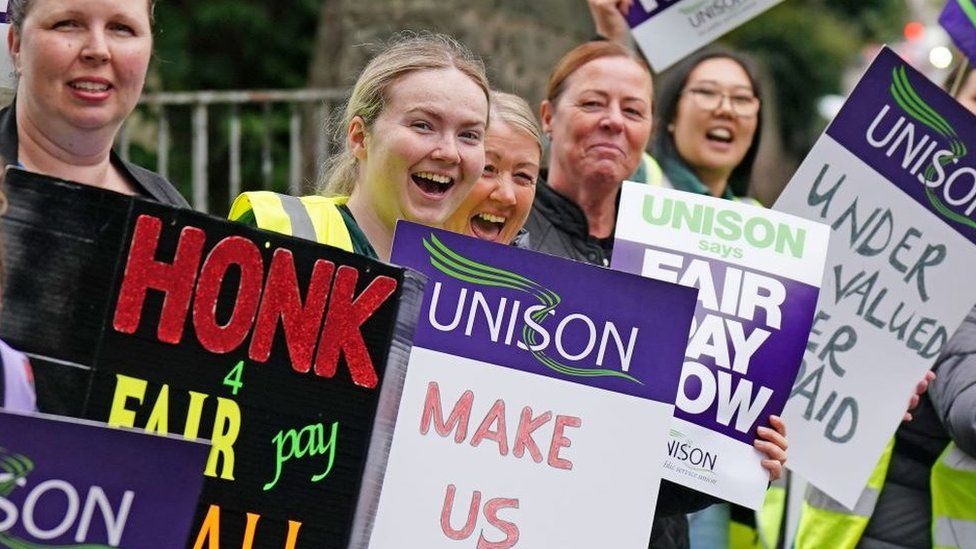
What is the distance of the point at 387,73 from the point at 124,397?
1121 millimetres

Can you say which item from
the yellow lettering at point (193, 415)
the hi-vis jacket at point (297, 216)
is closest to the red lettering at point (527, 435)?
the hi-vis jacket at point (297, 216)

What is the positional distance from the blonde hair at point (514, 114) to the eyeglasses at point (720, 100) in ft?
5.16

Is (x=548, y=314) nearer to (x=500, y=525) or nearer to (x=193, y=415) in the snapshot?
(x=500, y=525)

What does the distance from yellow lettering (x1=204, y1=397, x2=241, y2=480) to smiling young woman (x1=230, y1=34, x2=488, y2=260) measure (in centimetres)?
66

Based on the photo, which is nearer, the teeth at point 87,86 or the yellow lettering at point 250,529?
the yellow lettering at point 250,529

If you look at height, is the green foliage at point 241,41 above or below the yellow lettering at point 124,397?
above

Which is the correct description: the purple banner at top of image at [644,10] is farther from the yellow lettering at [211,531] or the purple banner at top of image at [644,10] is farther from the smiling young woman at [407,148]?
the yellow lettering at [211,531]

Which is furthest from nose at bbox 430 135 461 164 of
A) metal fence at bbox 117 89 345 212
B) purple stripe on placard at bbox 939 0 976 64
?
metal fence at bbox 117 89 345 212

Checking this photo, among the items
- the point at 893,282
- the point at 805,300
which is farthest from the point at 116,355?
the point at 893,282

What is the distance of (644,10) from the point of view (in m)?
5.51

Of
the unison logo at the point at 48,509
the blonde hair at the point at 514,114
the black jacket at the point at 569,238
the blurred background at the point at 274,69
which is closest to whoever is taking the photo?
the unison logo at the point at 48,509

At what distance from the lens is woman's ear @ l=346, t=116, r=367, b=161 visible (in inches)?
148

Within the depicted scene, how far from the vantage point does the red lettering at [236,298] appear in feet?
9.45

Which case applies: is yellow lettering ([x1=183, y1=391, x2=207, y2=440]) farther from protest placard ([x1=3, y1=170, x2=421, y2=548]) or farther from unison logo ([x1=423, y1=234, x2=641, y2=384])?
unison logo ([x1=423, y1=234, x2=641, y2=384])
